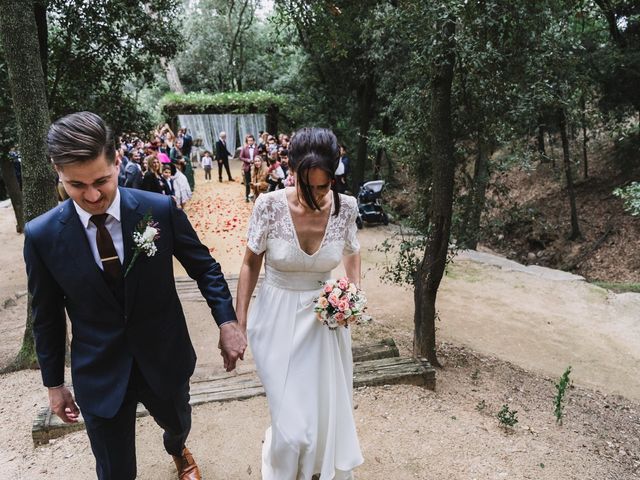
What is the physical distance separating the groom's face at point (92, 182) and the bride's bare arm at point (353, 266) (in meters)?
1.46

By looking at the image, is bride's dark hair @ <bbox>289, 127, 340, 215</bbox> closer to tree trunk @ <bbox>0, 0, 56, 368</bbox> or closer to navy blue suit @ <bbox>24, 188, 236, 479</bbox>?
navy blue suit @ <bbox>24, 188, 236, 479</bbox>

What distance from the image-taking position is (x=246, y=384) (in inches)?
164

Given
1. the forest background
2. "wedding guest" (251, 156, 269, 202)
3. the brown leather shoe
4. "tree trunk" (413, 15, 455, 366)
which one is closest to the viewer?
the brown leather shoe

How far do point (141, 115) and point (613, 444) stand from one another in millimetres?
9006

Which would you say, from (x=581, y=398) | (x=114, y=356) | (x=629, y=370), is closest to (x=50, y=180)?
(x=114, y=356)

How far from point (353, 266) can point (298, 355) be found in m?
0.68

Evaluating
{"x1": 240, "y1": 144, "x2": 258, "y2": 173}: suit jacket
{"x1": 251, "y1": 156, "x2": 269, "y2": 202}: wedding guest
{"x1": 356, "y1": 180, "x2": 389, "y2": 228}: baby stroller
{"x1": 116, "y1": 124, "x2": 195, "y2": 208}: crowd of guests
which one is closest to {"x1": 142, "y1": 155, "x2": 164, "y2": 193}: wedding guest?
{"x1": 116, "y1": 124, "x2": 195, "y2": 208}: crowd of guests

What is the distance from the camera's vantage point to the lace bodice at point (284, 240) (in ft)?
8.91

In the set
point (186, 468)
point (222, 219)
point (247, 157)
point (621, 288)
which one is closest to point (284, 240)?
point (186, 468)

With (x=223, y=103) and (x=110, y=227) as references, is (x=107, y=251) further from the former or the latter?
(x=223, y=103)

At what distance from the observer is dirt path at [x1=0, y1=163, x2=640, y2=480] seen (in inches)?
130

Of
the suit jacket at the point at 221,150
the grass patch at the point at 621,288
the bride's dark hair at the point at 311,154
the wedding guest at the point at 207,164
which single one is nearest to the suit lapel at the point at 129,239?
the bride's dark hair at the point at 311,154

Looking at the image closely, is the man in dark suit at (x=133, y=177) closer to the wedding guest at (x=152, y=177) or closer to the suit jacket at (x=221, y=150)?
the wedding guest at (x=152, y=177)

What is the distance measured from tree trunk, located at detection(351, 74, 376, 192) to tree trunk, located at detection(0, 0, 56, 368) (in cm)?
1249
